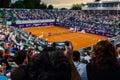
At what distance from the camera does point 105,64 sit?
359cm

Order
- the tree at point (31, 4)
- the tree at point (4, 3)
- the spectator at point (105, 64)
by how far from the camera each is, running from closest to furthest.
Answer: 1. the spectator at point (105, 64)
2. the tree at point (4, 3)
3. the tree at point (31, 4)

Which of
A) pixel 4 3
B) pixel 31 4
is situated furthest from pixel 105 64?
pixel 31 4

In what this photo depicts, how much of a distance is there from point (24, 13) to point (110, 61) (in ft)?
174

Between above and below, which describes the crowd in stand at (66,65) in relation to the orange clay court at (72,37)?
above

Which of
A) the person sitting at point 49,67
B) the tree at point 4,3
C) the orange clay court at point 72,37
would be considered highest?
the person sitting at point 49,67

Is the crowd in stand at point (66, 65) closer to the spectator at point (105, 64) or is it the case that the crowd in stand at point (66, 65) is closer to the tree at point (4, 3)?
the spectator at point (105, 64)

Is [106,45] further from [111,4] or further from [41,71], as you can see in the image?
[111,4]

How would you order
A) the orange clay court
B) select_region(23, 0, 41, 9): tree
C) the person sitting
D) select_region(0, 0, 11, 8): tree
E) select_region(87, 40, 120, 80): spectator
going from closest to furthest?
the person sitting < select_region(87, 40, 120, 80): spectator < the orange clay court < select_region(0, 0, 11, 8): tree < select_region(23, 0, 41, 9): tree

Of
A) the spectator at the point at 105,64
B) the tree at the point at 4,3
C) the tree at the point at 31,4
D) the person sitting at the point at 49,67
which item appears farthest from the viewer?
the tree at the point at 31,4

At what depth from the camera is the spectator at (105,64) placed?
3547 millimetres

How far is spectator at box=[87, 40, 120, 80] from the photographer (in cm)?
355

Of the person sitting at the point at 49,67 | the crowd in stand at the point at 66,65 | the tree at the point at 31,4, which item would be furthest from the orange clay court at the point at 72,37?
the person sitting at the point at 49,67

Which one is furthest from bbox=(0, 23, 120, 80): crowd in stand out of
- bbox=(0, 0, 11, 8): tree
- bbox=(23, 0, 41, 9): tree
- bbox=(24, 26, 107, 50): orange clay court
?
bbox=(23, 0, 41, 9): tree

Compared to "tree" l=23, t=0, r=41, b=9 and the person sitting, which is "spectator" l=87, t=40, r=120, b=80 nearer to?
the person sitting
